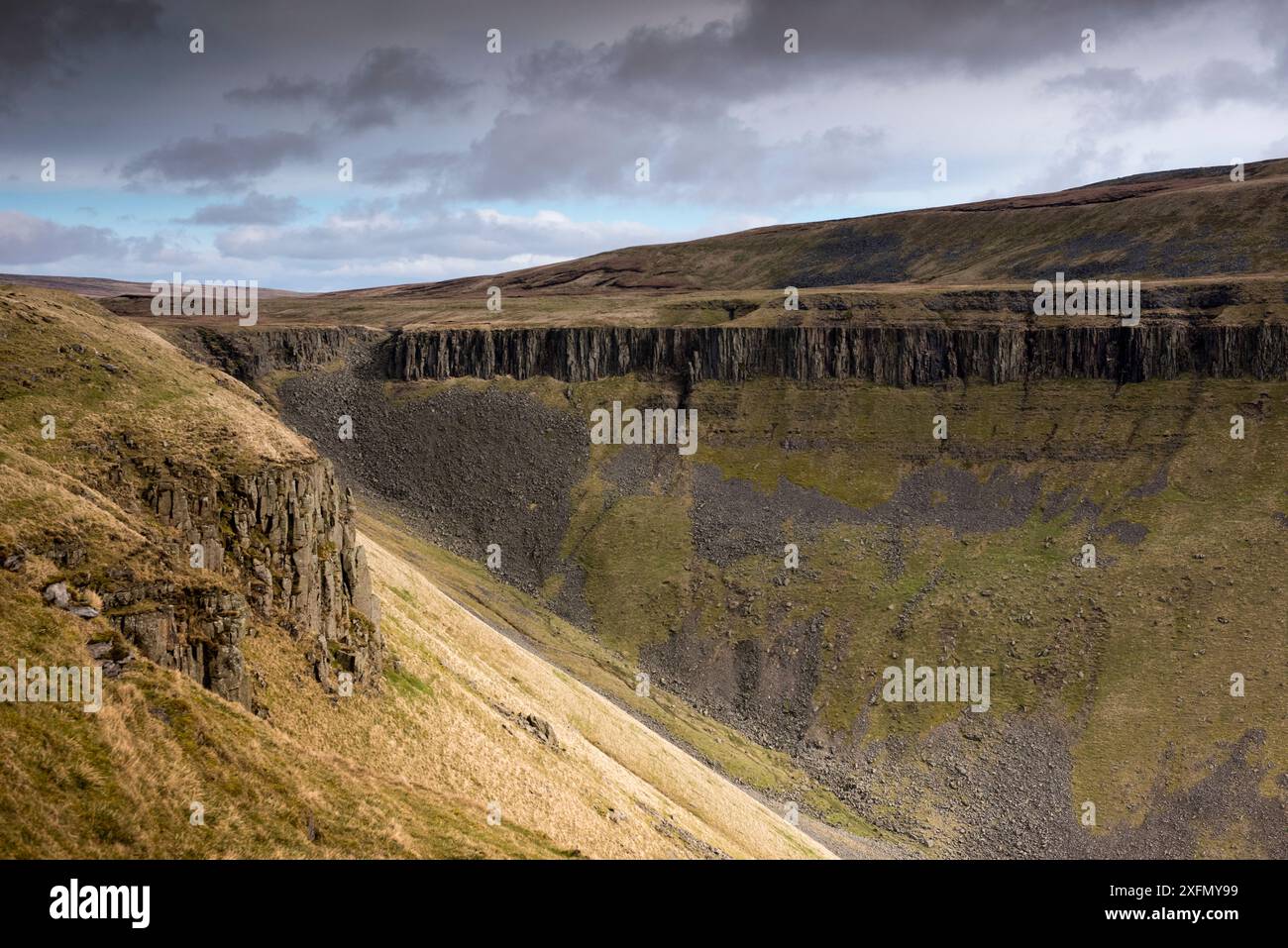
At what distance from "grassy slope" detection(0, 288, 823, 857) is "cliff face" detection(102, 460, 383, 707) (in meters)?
0.85

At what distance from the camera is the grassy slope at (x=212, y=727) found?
1852 cm

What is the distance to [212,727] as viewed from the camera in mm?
22359

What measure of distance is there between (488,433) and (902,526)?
54.4 metres

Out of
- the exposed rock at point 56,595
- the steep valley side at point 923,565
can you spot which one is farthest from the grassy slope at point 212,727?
the steep valley side at point 923,565

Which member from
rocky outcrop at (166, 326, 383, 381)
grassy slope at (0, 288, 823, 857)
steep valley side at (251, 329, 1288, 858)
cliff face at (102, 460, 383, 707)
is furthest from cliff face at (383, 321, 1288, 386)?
cliff face at (102, 460, 383, 707)

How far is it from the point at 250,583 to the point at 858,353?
100026mm

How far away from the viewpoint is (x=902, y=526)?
3861 inches

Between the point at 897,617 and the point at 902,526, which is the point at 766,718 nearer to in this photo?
the point at 897,617

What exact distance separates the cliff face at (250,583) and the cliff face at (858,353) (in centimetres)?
9270

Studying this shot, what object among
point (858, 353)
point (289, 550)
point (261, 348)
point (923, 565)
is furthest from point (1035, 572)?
point (261, 348)

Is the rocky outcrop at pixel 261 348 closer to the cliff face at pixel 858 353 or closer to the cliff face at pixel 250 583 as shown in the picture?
the cliff face at pixel 858 353

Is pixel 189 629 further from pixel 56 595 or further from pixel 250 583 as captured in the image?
pixel 250 583
